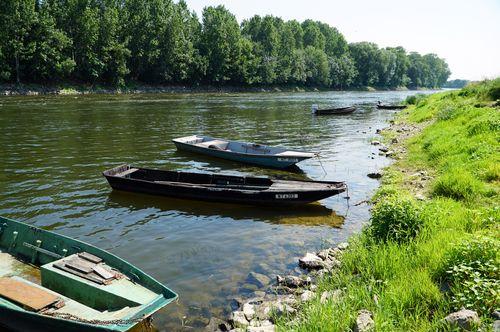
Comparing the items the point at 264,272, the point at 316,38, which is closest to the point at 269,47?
the point at 316,38

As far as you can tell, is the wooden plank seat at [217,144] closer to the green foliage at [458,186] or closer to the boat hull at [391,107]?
the green foliage at [458,186]

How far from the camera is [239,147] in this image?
81.4 ft

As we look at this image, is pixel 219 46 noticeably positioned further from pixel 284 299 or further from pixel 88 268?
pixel 284 299

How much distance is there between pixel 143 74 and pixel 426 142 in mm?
79168

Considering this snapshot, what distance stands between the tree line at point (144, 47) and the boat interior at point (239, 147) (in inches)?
2011

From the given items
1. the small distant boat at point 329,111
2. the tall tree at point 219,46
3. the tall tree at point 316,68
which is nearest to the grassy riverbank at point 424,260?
the small distant boat at point 329,111

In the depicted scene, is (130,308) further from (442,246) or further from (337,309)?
(442,246)

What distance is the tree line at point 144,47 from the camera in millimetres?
67562

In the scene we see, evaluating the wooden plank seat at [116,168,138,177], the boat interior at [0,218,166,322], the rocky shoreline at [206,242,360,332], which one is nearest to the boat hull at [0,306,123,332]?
the boat interior at [0,218,166,322]

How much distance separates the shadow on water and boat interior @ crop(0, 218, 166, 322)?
244 inches

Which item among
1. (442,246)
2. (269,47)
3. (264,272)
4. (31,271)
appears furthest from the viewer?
(269,47)

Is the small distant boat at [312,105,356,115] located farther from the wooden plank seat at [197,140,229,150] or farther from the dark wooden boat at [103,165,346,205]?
the dark wooden boat at [103,165,346,205]

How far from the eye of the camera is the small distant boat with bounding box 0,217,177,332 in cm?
702

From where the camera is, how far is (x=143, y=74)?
299 feet
